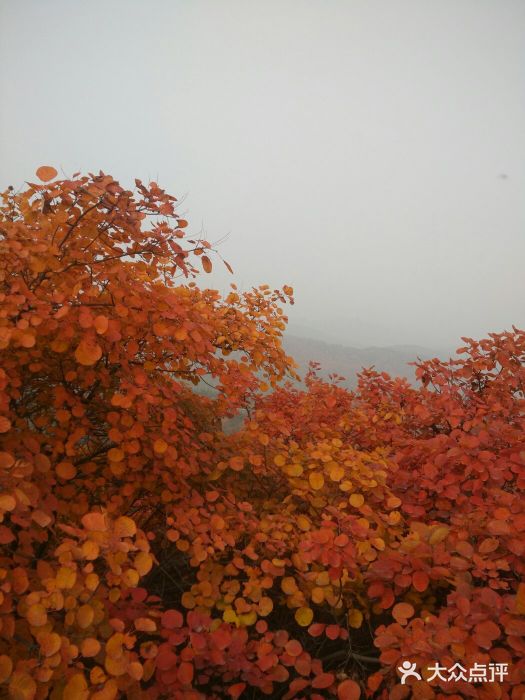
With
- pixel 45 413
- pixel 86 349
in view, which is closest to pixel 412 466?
pixel 86 349

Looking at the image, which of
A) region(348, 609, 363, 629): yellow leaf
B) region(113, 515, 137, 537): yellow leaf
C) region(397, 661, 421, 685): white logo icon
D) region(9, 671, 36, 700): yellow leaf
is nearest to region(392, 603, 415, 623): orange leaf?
region(397, 661, 421, 685): white logo icon

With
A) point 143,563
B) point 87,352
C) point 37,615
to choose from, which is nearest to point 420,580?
point 143,563

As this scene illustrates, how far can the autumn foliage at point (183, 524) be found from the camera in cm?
178

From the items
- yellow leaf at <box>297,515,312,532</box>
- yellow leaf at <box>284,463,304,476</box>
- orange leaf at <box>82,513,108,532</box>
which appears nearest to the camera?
orange leaf at <box>82,513,108,532</box>

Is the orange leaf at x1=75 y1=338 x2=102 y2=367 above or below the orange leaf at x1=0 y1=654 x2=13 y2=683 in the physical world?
above

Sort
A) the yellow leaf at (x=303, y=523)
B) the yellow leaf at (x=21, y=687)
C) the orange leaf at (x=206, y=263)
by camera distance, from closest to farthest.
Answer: the yellow leaf at (x=21, y=687) → the orange leaf at (x=206, y=263) → the yellow leaf at (x=303, y=523)

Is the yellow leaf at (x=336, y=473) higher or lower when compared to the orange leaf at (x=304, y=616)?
higher

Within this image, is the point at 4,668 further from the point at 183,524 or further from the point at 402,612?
the point at 402,612

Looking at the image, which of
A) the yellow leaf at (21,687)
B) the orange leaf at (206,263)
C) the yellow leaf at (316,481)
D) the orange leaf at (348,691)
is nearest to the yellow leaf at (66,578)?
the yellow leaf at (21,687)

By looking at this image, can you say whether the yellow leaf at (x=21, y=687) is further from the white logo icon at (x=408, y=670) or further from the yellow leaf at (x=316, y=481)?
the yellow leaf at (x=316, y=481)

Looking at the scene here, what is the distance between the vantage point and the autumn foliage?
70.2 inches

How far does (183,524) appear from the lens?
103 inches

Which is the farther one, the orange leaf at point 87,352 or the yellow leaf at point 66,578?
the orange leaf at point 87,352

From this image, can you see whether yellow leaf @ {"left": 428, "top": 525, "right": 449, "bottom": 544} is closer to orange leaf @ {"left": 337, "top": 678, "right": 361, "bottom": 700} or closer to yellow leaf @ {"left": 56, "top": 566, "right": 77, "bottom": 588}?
orange leaf @ {"left": 337, "top": 678, "right": 361, "bottom": 700}
